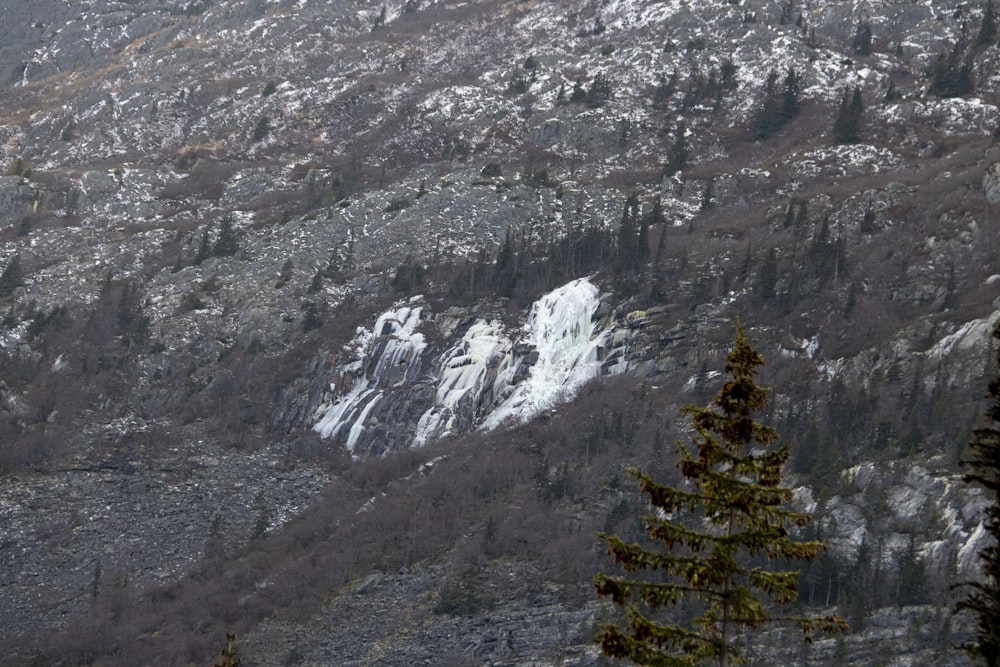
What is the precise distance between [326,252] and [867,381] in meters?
51.9

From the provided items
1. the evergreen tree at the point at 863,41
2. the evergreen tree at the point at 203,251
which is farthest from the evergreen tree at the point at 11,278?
the evergreen tree at the point at 863,41

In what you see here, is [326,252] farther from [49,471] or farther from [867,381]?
[867,381]

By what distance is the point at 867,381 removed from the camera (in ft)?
266

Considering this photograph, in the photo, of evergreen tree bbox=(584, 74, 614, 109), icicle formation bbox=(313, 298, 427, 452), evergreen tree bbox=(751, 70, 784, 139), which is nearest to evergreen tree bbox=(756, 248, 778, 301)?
icicle formation bbox=(313, 298, 427, 452)

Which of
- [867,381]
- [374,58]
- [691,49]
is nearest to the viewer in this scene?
[867,381]

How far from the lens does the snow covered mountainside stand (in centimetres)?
7275

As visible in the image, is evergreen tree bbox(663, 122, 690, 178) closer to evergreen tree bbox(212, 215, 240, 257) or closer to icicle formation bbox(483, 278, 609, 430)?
icicle formation bbox(483, 278, 609, 430)

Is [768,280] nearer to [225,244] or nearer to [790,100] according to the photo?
[790,100]

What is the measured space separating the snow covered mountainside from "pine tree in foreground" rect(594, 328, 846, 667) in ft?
155

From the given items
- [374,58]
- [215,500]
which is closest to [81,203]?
[374,58]

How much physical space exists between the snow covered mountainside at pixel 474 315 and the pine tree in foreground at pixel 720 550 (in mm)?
47287

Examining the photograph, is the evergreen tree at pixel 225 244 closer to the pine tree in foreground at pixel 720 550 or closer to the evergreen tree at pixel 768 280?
the evergreen tree at pixel 768 280

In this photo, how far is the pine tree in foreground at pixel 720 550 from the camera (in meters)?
14.7

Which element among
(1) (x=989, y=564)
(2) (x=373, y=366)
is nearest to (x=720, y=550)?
(1) (x=989, y=564)
